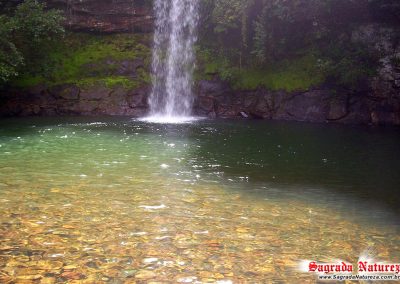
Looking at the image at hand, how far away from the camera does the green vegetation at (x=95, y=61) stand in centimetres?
2834

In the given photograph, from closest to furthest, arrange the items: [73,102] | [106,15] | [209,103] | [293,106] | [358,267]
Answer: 1. [358,267]
2. [293,106]
3. [73,102]
4. [209,103]
5. [106,15]

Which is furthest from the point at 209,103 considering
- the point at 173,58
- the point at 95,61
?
the point at 95,61

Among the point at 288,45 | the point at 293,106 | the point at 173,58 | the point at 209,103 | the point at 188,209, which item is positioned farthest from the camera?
the point at 173,58

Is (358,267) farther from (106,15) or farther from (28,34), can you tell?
(106,15)

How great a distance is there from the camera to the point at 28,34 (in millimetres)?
26422

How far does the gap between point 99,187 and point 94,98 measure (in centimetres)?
1962

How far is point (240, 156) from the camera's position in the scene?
540 inches

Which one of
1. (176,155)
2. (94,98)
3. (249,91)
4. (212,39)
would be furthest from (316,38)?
(176,155)

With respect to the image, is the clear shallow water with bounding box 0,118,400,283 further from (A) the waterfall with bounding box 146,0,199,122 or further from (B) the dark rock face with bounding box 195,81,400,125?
(A) the waterfall with bounding box 146,0,199,122

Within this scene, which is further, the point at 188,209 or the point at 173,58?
the point at 173,58

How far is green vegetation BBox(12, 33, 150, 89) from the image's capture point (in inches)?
1116

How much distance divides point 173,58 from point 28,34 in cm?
1040

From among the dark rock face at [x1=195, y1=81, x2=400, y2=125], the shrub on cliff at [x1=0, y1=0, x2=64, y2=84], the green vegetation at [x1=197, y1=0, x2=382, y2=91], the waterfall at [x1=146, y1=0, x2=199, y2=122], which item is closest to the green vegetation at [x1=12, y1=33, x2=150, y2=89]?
the shrub on cliff at [x1=0, y1=0, x2=64, y2=84]

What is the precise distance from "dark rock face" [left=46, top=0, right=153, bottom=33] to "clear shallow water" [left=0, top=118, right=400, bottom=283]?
62.9 feet
